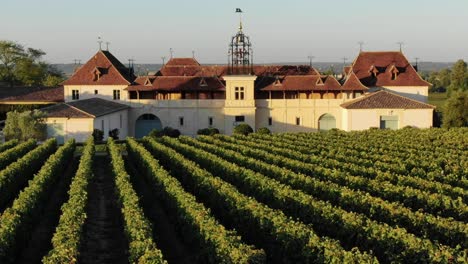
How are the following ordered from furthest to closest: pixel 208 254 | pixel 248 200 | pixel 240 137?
pixel 240 137 < pixel 248 200 < pixel 208 254

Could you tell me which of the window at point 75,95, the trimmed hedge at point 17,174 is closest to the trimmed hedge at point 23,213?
the trimmed hedge at point 17,174

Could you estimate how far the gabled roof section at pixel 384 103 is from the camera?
58750 millimetres

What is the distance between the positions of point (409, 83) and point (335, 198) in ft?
149

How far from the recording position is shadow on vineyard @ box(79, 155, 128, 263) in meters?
20.7

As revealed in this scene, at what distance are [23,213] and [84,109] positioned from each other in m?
34.3

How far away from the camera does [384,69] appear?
Result: 67.6m

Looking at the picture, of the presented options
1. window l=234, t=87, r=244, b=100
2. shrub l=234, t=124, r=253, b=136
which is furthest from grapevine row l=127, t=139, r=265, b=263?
window l=234, t=87, r=244, b=100

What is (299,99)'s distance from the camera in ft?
206

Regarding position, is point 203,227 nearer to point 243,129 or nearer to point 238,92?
point 243,129

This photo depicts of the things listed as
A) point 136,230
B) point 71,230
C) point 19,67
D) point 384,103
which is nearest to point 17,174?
point 71,230

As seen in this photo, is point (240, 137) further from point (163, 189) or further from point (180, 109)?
point (163, 189)

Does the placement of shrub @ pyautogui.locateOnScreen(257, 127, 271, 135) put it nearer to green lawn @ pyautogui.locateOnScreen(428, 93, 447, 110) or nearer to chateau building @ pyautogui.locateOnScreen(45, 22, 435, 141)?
chateau building @ pyautogui.locateOnScreen(45, 22, 435, 141)

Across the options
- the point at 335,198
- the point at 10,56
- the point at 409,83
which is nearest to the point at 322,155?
the point at 335,198

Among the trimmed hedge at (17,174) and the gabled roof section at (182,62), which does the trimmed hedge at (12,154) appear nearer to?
the trimmed hedge at (17,174)
